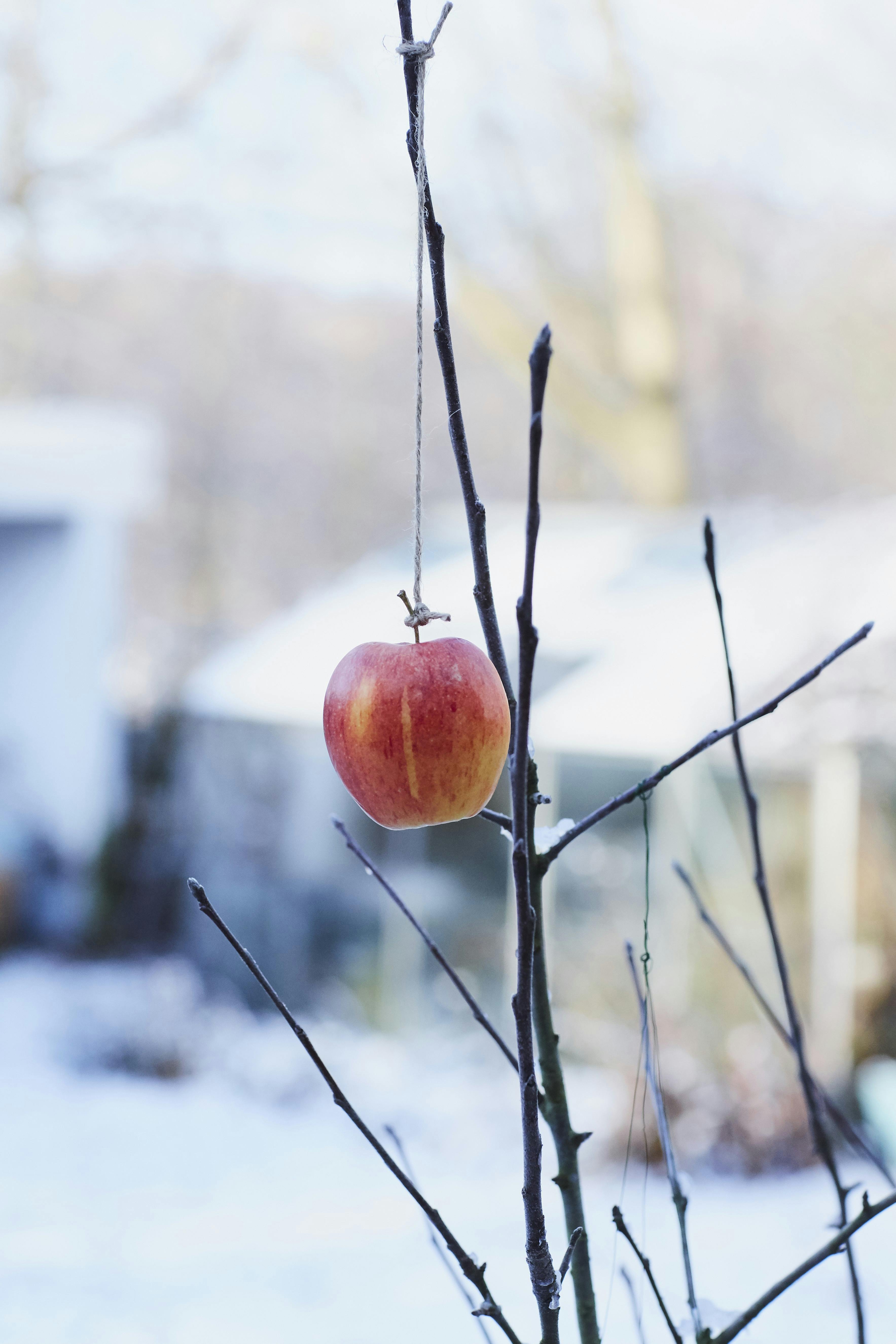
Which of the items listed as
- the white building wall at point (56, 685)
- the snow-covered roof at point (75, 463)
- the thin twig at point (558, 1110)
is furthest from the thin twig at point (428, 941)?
the white building wall at point (56, 685)

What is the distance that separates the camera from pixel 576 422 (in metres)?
7.29

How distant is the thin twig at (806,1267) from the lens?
549 millimetres

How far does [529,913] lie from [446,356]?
21cm

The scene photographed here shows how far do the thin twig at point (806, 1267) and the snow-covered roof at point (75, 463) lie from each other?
15.9ft

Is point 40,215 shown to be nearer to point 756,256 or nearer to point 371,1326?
point 756,256

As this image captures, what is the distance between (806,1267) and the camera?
1.87ft

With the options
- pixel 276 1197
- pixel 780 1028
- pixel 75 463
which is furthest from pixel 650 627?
pixel 780 1028

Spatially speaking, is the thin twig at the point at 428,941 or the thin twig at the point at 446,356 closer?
the thin twig at the point at 446,356

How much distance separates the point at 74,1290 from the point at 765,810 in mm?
2207

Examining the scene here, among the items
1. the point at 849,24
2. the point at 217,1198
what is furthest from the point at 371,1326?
the point at 849,24

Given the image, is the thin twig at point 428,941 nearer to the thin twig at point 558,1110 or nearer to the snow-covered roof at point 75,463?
the thin twig at point 558,1110

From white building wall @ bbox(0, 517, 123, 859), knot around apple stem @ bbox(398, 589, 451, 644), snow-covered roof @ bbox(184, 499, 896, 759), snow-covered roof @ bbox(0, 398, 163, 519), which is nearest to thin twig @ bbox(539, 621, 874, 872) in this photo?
knot around apple stem @ bbox(398, 589, 451, 644)

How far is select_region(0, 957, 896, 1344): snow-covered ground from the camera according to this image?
2125 mm

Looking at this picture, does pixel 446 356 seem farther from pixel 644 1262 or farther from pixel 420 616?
pixel 644 1262
